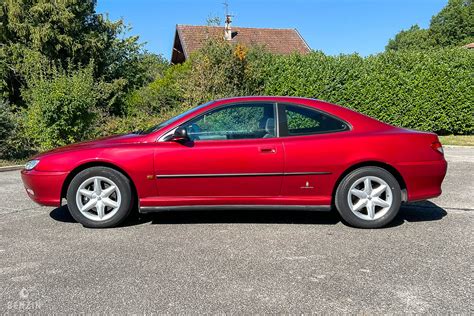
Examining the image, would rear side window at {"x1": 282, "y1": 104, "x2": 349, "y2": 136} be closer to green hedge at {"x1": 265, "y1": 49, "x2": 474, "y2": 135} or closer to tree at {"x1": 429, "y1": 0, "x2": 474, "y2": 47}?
green hedge at {"x1": 265, "y1": 49, "x2": 474, "y2": 135}

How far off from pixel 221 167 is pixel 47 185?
1.94m

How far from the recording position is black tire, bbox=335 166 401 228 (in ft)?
15.3

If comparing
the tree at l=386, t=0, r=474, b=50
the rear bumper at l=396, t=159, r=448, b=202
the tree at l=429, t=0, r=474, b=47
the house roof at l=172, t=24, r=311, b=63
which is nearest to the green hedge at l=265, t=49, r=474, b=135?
the rear bumper at l=396, t=159, r=448, b=202

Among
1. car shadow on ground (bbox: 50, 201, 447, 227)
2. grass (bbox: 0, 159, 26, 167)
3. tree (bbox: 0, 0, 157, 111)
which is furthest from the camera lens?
tree (bbox: 0, 0, 157, 111)

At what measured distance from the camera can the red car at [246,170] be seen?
15.1 ft

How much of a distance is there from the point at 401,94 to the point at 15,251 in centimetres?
1380

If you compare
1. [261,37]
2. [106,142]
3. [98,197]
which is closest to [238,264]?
[98,197]

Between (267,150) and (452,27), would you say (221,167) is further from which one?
(452,27)

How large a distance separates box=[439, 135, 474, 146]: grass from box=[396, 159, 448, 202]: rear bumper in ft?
30.6

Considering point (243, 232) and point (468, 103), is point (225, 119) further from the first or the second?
point (468, 103)

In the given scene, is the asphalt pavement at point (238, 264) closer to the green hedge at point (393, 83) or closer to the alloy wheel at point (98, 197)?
the alloy wheel at point (98, 197)

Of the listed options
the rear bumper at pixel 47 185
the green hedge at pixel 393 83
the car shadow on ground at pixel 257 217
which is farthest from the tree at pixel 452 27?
the rear bumper at pixel 47 185

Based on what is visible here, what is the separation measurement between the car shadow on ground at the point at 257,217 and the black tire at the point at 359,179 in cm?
27

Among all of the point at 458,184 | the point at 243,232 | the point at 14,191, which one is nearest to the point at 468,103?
the point at 458,184
